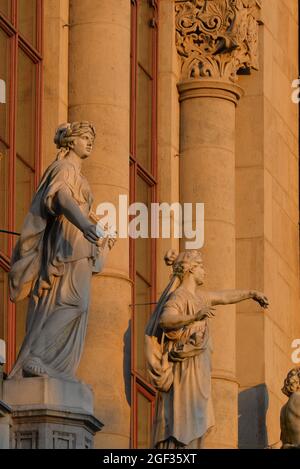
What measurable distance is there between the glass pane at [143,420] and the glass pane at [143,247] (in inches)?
93.4

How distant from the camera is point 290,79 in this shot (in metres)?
43.7

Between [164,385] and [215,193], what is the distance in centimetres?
1043

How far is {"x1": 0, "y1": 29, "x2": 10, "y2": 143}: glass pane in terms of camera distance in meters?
32.2

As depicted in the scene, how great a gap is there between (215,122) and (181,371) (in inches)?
438

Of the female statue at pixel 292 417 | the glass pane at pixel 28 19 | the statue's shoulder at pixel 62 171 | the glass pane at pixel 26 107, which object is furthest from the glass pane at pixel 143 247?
the statue's shoulder at pixel 62 171

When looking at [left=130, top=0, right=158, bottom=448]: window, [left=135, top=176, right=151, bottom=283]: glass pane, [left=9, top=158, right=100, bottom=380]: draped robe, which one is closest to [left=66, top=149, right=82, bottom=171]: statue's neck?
[left=9, top=158, right=100, bottom=380]: draped robe

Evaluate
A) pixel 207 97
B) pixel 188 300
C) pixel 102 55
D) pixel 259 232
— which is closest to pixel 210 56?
pixel 207 97

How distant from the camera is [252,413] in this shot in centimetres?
3919

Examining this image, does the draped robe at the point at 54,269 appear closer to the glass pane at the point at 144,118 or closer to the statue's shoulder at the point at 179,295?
the statue's shoulder at the point at 179,295

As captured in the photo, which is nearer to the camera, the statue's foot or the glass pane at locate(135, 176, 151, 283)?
the statue's foot

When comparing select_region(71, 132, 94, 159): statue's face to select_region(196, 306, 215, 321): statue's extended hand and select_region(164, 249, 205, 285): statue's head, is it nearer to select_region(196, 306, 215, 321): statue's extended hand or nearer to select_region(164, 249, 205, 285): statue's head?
select_region(196, 306, 215, 321): statue's extended hand

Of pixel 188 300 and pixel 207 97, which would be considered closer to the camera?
pixel 188 300

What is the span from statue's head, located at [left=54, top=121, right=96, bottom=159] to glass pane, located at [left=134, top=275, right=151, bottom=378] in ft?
31.7
